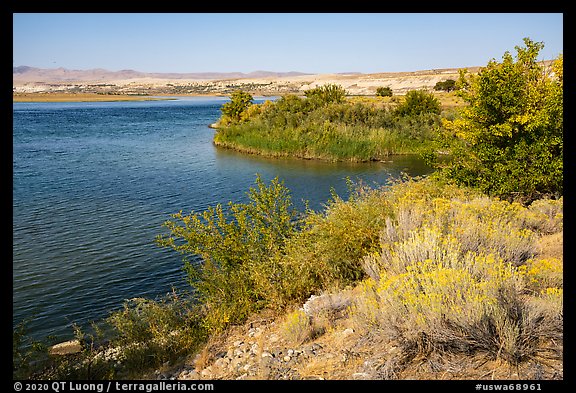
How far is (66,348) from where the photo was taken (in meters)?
8.55

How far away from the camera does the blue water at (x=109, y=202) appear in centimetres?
1087

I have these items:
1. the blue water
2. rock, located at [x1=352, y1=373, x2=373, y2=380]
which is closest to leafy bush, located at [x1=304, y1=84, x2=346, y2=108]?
the blue water

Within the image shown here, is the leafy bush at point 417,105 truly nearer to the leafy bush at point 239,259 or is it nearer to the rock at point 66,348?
the leafy bush at point 239,259

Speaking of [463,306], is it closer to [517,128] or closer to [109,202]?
[517,128]

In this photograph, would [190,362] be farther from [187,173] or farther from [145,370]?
[187,173]

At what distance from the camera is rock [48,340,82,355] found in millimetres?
8336

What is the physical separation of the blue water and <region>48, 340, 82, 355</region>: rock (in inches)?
18.5

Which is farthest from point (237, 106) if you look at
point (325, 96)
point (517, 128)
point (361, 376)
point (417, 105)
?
point (361, 376)

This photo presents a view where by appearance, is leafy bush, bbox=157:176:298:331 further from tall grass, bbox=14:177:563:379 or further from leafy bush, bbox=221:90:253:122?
leafy bush, bbox=221:90:253:122

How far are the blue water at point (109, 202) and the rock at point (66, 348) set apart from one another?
18.5 inches

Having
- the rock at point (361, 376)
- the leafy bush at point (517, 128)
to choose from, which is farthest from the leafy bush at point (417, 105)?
the rock at point (361, 376)

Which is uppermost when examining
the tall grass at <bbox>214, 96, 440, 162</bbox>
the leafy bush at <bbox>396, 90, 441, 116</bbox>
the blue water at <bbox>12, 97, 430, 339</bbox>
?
the leafy bush at <bbox>396, 90, 441, 116</bbox>

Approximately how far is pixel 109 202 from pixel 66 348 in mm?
11350

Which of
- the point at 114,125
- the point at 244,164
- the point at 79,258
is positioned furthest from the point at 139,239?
the point at 114,125
